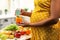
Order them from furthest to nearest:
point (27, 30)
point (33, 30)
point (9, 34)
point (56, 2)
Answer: point (27, 30), point (9, 34), point (33, 30), point (56, 2)

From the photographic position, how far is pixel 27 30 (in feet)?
7.33

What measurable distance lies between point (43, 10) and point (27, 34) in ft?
2.85

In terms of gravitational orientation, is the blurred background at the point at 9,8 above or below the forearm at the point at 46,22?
below

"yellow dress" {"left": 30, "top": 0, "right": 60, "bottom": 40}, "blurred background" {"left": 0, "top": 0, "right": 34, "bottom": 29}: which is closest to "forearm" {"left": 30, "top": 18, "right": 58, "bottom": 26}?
"yellow dress" {"left": 30, "top": 0, "right": 60, "bottom": 40}

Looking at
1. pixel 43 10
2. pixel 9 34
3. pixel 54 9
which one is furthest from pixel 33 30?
pixel 9 34

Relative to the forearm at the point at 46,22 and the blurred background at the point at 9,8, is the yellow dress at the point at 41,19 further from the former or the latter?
the blurred background at the point at 9,8

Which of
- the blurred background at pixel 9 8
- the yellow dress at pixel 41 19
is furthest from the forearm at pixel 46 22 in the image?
the blurred background at pixel 9 8

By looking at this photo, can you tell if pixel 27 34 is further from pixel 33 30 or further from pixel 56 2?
pixel 56 2

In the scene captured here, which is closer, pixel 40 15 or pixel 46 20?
pixel 46 20

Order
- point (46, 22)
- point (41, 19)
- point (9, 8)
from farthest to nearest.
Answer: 1. point (9, 8)
2. point (41, 19)
3. point (46, 22)

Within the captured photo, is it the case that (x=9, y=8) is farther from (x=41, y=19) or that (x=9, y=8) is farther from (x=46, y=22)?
(x=46, y=22)

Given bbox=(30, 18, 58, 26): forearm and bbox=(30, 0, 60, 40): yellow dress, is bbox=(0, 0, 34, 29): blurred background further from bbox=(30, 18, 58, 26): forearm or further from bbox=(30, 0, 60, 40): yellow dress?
bbox=(30, 18, 58, 26): forearm

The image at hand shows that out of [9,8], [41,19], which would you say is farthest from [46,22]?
[9,8]

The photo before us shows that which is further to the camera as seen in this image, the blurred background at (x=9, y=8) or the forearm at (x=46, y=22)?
the blurred background at (x=9, y=8)
